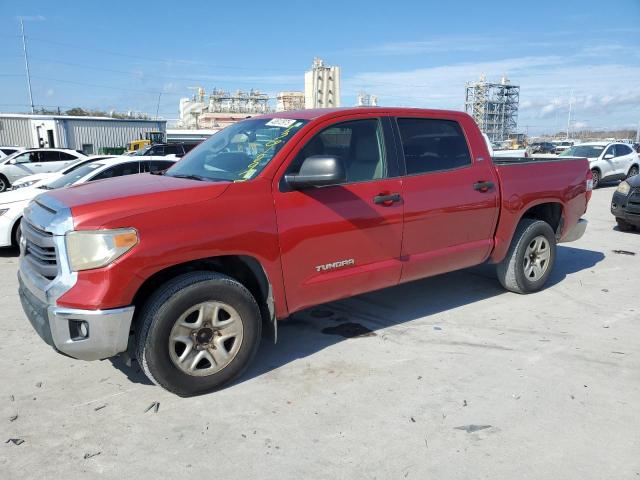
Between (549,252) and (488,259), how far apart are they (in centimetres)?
99

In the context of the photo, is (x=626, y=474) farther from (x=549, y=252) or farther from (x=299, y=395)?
(x=549, y=252)

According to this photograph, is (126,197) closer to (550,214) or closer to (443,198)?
(443,198)

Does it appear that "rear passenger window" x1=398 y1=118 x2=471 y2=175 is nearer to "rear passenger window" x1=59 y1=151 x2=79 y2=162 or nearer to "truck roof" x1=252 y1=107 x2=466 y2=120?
"truck roof" x1=252 y1=107 x2=466 y2=120

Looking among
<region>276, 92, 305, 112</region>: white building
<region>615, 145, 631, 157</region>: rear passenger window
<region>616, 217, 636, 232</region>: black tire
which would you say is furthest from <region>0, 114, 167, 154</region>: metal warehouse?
<region>276, 92, 305, 112</region>: white building

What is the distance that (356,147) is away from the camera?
413 cm

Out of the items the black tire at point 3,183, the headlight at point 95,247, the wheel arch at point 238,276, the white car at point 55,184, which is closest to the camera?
the headlight at point 95,247

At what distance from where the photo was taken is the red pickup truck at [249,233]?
309 cm

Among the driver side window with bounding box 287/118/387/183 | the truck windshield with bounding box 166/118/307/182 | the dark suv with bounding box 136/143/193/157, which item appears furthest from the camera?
the dark suv with bounding box 136/143/193/157

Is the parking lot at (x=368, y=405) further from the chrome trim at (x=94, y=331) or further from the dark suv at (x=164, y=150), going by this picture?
the dark suv at (x=164, y=150)

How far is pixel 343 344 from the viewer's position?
4.31m

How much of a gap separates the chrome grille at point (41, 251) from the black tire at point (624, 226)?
30.7 feet

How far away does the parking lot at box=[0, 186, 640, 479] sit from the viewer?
9.04 feet

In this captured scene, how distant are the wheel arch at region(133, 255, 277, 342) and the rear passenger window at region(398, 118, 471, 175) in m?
1.58

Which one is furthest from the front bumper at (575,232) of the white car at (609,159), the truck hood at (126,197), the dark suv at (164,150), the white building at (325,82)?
the white building at (325,82)
